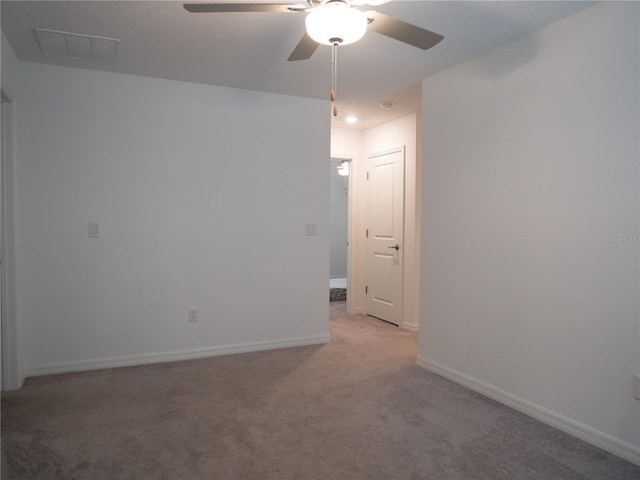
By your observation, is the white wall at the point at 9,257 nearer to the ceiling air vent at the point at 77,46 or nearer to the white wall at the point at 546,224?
the ceiling air vent at the point at 77,46

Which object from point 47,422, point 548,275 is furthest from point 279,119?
point 47,422

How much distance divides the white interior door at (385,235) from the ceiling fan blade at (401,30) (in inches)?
111

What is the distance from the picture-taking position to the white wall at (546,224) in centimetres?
213

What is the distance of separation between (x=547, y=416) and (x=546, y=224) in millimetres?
1097

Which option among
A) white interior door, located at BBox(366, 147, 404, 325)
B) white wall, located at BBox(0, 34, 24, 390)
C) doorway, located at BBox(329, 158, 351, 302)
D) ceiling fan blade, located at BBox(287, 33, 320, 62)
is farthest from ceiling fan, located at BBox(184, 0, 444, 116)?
doorway, located at BBox(329, 158, 351, 302)

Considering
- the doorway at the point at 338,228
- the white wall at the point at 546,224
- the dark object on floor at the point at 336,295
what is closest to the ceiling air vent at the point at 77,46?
the white wall at the point at 546,224

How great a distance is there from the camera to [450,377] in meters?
3.16

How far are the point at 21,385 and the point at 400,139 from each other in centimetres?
400

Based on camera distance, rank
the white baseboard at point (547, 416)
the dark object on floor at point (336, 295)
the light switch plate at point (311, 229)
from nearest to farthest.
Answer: the white baseboard at point (547, 416) → the light switch plate at point (311, 229) → the dark object on floor at point (336, 295)

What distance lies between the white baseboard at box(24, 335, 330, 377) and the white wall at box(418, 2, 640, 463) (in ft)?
4.09

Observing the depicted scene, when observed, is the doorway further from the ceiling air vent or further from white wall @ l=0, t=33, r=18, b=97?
white wall @ l=0, t=33, r=18, b=97

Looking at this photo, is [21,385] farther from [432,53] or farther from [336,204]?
[336,204]

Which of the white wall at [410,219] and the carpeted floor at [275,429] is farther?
the white wall at [410,219]

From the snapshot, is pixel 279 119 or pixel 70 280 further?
pixel 279 119
